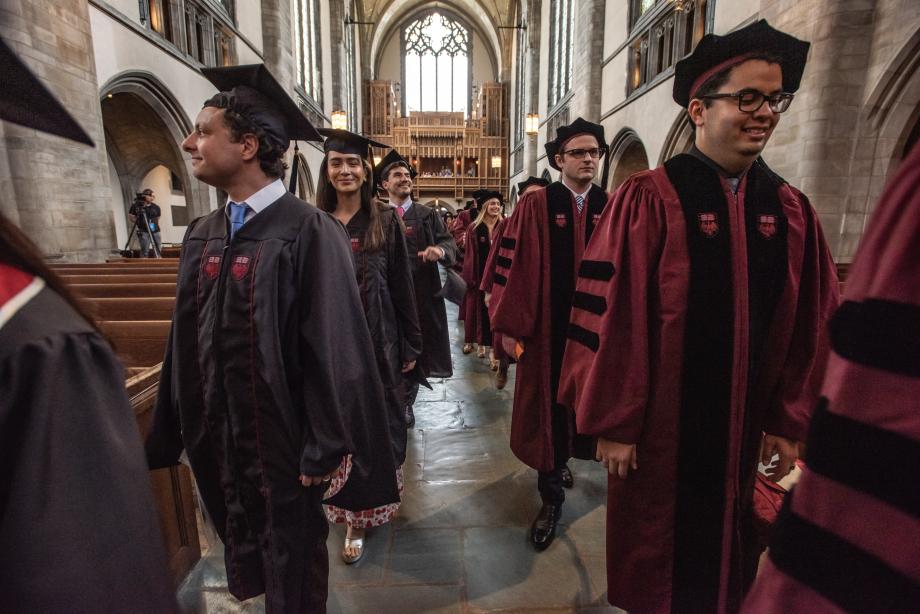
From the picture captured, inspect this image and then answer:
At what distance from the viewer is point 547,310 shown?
231cm

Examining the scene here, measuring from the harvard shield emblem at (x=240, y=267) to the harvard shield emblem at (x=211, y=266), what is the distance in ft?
0.21

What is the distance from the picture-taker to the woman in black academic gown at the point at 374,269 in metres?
2.38

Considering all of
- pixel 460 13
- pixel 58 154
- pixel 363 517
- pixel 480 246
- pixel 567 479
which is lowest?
pixel 567 479

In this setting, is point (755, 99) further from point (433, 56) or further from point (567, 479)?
point (433, 56)

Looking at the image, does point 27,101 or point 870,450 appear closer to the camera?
point 870,450

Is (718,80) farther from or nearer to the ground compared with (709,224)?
farther from the ground

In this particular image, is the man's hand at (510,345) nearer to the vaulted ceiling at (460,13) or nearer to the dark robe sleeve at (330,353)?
the dark robe sleeve at (330,353)

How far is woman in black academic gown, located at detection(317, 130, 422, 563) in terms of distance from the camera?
2.38 m

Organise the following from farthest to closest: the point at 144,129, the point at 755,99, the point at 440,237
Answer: the point at 144,129 → the point at 440,237 → the point at 755,99

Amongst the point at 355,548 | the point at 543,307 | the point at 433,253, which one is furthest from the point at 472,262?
the point at 355,548

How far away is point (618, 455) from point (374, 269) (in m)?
1.55

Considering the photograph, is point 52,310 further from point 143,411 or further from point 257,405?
point 143,411

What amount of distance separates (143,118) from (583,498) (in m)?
11.6

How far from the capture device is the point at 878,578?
48cm
